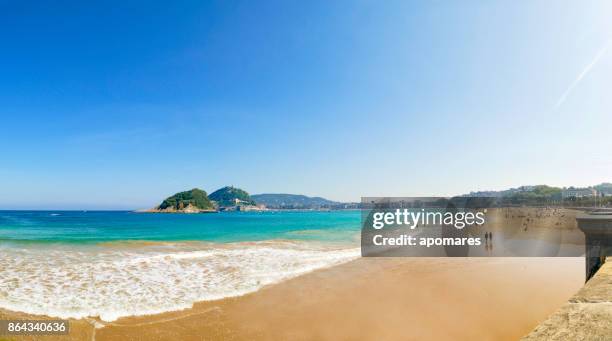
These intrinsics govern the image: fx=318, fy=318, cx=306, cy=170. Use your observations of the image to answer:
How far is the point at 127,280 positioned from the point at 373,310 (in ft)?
26.8

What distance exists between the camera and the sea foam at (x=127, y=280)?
8.11 m

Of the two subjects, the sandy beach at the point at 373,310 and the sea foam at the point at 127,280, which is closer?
the sandy beach at the point at 373,310

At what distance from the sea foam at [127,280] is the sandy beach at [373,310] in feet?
2.04

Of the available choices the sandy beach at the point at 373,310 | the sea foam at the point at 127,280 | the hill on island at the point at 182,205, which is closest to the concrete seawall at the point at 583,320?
the sandy beach at the point at 373,310

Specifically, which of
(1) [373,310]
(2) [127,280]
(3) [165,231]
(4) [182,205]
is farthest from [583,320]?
(4) [182,205]

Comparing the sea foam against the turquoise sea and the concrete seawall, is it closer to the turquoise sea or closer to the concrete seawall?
the concrete seawall

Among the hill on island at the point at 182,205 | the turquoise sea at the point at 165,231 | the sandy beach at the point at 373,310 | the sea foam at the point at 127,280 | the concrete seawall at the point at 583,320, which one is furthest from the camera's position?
the hill on island at the point at 182,205

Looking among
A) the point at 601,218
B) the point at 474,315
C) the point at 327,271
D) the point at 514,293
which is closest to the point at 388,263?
the point at 327,271

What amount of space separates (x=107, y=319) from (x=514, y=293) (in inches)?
425

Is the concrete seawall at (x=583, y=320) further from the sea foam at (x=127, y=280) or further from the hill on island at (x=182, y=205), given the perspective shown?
the hill on island at (x=182, y=205)

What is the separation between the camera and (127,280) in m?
10.7

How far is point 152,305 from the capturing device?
823cm

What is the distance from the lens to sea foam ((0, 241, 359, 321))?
8.11m

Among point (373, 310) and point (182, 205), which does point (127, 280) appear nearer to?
point (373, 310)
